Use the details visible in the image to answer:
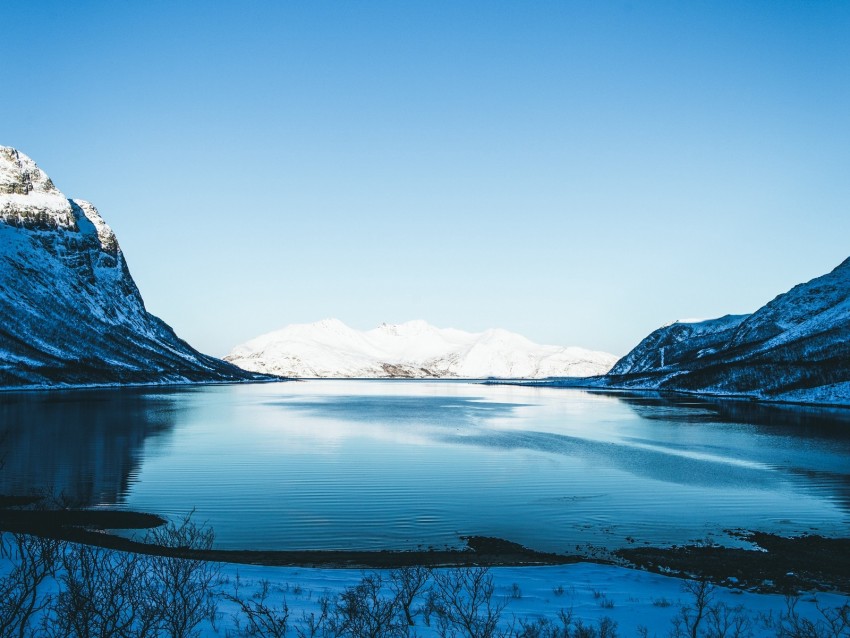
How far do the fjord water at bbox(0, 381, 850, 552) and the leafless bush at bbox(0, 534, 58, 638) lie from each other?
8.35m

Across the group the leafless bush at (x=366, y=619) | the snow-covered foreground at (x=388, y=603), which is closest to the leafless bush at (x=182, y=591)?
the snow-covered foreground at (x=388, y=603)

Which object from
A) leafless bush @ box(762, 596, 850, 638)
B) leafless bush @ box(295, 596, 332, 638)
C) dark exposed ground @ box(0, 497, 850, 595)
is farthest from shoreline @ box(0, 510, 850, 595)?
leafless bush @ box(295, 596, 332, 638)

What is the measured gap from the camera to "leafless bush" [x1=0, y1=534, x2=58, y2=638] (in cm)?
1105

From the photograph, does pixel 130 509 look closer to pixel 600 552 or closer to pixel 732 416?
pixel 600 552

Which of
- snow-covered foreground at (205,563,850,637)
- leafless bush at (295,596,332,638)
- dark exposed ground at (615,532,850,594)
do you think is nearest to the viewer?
leafless bush at (295,596,332,638)

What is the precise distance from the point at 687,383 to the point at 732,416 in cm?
10692

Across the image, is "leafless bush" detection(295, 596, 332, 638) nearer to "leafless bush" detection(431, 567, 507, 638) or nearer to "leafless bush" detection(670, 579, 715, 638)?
"leafless bush" detection(431, 567, 507, 638)

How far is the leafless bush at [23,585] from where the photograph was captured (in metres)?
11.0

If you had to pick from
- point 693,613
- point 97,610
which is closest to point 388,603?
point 97,610

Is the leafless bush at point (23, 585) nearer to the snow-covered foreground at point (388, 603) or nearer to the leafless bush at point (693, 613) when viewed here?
the snow-covered foreground at point (388, 603)

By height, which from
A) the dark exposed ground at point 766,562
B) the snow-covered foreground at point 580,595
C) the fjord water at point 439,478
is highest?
the snow-covered foreground at point 580,595

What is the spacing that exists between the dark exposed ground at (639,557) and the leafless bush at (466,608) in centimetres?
368

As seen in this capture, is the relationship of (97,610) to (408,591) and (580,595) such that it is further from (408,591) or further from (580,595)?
(580,595)

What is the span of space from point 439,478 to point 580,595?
24.8m
